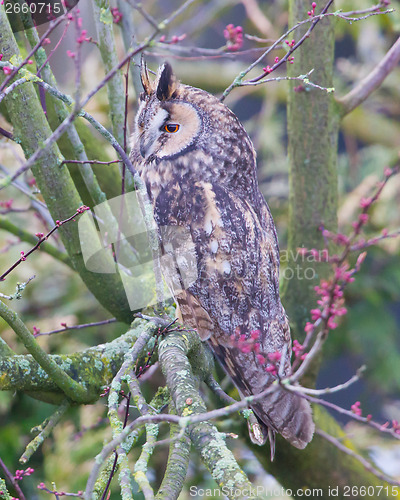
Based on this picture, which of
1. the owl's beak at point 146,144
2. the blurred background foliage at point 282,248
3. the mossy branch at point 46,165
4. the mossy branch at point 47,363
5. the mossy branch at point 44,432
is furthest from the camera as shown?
the blurred background foliage at point 282,248

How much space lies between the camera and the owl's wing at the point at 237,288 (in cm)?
171

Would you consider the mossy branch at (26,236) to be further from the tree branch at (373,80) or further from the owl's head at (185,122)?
the tree branch at (373,80)

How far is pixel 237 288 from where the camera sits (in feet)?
5.72

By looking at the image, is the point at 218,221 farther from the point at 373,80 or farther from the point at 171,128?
the point at 373,80

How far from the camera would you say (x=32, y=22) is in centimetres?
165

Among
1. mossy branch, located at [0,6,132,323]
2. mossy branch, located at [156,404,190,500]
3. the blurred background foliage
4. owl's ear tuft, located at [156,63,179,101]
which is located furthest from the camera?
the blurred background foliage

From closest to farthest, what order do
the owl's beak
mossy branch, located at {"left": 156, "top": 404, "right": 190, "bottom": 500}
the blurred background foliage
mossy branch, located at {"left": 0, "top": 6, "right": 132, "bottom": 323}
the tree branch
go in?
1. mossy branch, located at {"left": 156, "top": 404, "right": 190, "bottom": 500}
2. mossy branch, located at {"left": 0, "top": 6, "right": 132, "bottom": 323}
3. the owl's beak
4. the tree branch
5. the blurred background foliage

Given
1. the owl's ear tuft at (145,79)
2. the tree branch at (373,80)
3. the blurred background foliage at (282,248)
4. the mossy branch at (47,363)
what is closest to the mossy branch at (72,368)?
the mossy branch at (47,363)

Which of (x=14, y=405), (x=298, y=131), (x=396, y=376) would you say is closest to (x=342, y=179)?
(x=396, y=376)

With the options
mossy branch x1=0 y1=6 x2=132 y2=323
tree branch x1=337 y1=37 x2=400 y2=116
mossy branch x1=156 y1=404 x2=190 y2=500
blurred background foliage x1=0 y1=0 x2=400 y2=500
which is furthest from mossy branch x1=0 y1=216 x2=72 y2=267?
tree branch x1=337 y1=37 x2=400 y2=116

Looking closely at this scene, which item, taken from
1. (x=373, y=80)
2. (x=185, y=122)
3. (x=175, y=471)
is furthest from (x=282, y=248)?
(x=175, y=471)

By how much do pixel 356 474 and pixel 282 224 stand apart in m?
1.50

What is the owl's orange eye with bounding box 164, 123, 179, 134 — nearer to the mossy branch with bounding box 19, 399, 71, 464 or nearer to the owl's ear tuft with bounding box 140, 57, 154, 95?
the owl's ear tuft with bounding box 140, 57, 154, 95

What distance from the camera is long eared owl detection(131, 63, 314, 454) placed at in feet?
5.62
